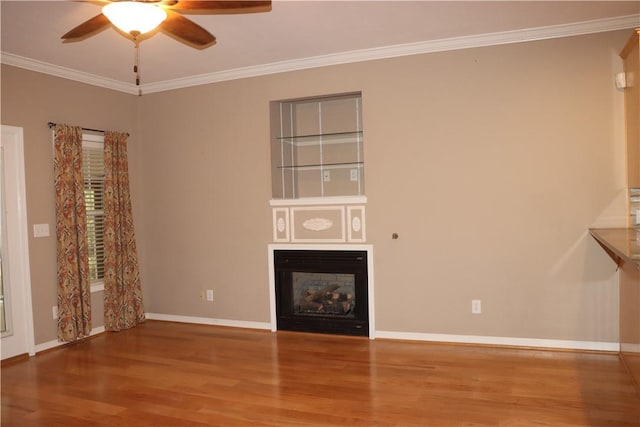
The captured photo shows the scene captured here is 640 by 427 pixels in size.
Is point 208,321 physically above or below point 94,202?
below

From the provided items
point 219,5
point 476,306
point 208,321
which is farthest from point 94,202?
point 476,306

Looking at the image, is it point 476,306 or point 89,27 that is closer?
point 89,27

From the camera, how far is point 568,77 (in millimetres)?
3963

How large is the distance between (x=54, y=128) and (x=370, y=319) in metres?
3.45

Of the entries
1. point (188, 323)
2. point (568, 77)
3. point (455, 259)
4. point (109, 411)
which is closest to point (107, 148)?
point (188, 323)

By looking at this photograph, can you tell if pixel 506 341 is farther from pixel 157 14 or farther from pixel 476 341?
pixel 157 14

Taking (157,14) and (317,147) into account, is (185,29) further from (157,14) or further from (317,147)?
(317,147)

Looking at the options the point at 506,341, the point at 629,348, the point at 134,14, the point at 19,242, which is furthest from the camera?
the point at 19,242

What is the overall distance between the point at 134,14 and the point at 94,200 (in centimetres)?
297

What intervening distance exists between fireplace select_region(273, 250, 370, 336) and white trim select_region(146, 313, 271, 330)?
0.26m

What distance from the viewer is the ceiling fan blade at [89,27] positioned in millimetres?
2889

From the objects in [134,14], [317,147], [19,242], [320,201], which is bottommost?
[19,242]

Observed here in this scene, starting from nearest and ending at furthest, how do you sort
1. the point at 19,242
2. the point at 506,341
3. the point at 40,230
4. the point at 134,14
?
the point at 134,14 < the point at 506,341 < the point at 19,242 < the point at 40,230

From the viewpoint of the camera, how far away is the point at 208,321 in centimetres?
532
